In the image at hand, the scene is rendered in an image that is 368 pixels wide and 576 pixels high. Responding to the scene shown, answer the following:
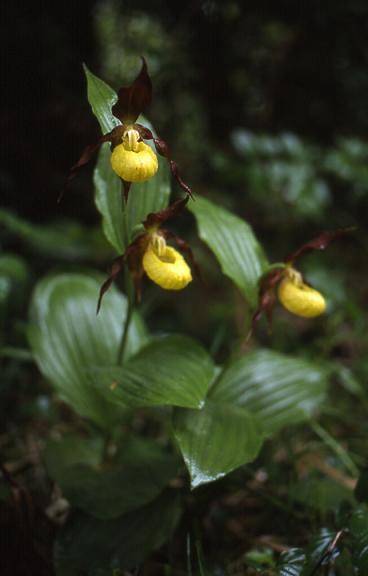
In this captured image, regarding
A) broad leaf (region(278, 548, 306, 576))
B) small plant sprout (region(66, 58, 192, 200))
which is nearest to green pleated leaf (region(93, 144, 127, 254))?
small plant sprout (region(66, 58, 192, 200))

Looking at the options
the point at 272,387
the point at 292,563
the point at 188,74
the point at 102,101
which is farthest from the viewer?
the point at 188,74

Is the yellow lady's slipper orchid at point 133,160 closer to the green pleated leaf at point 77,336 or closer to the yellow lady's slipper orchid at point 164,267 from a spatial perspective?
the yellow lady's slipper orchid at point 164,267

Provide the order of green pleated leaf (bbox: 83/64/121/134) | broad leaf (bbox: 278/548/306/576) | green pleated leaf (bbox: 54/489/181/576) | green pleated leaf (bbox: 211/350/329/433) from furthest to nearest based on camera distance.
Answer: green pleated leaf (bbox: 211/350/329/433), green pleated leaf (bbox: 54/489/181/576), green pleated leaf (bbox: 83/64/121/134), broad leaf (bbox: 278/548/306/576)

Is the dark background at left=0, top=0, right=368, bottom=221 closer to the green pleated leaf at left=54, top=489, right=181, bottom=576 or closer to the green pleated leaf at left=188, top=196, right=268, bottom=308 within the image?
the green pleated leaf at left=188, top=196, right=268, bottom=308

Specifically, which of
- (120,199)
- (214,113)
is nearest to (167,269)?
(120,199)

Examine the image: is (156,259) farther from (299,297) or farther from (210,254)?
(210,254)

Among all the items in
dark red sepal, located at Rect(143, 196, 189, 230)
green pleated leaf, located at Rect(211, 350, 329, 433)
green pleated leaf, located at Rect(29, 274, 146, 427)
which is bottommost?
green pleated leaf, located at Rect(29, 274, 146, 427)
